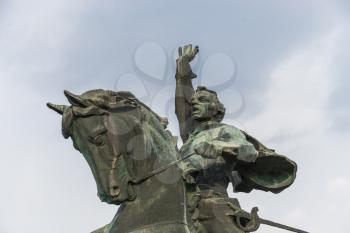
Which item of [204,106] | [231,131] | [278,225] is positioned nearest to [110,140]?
[231,131]

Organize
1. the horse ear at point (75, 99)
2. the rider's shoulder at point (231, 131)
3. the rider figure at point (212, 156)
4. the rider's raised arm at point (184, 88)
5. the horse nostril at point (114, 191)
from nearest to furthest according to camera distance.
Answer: the horse nostril at point (114, 191) → the horse ear at point (75, 99) → the rider figure at point (212, 156) → the rider's shoulder at point (231, 131) → the rider's raised arm at point (184, 88)

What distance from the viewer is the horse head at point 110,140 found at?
664cm

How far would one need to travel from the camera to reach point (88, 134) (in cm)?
664

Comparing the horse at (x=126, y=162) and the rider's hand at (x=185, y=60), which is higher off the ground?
the rider's hand at (x=185, y=60)

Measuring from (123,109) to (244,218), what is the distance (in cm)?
215

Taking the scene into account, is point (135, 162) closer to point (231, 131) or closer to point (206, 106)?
point (231, 131)

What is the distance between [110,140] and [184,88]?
10.0 ft

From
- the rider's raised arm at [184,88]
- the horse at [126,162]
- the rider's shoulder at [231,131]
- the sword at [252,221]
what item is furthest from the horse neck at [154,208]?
the rider's raised arm at [184,88]

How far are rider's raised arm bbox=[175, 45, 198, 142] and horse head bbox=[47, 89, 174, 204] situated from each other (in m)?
2.58

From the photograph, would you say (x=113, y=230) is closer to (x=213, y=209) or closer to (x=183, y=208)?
(x=183, y=208)

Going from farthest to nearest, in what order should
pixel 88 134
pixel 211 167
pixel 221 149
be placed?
Result: pixel 211 167, pixel 221 149, pixel 88 134

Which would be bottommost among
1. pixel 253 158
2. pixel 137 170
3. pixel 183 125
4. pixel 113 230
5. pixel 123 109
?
pixel 113 230

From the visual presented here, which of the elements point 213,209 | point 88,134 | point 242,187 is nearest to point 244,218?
point 213,209

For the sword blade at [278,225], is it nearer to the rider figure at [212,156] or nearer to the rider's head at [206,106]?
the rider figure at [212,156]
